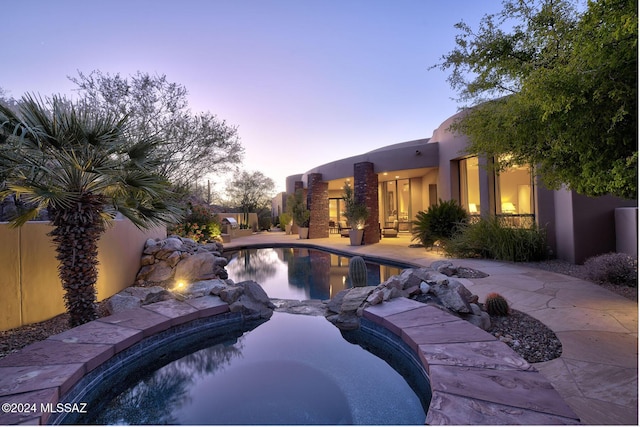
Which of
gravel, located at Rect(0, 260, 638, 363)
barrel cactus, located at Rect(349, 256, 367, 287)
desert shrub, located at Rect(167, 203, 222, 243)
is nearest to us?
gravel, located at Rect(0, 260, 638, 363)

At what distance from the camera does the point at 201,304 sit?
13.0 ft

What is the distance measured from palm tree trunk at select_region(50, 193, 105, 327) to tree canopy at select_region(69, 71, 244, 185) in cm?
731

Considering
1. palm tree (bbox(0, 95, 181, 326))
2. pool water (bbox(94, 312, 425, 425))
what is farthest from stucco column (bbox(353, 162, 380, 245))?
palm tree (bbox(0, 95, 181, 326))

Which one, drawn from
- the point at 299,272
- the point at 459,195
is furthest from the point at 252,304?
the point at 459,195

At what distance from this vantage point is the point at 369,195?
12344mm

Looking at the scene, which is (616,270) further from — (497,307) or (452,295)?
(452,295)

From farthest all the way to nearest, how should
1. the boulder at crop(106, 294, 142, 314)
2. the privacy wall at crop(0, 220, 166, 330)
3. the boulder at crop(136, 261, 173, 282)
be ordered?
1. the boulder at crop(136, 261, 173, 282)
2. the boulder at crop(106, 294, 142, 314)
3. the privacy wall at crop(0, 220, 166, 330)

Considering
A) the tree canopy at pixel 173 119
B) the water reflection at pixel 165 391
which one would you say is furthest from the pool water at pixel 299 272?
the tree canopy at pixel 173 119

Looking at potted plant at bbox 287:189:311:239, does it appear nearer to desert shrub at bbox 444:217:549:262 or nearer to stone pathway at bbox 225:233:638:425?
desert shrub at bbox 444:217:549:262

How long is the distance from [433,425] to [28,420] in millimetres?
2146

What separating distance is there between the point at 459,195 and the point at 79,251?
10.5 metres

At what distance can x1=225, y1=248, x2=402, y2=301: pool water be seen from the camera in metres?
6.04

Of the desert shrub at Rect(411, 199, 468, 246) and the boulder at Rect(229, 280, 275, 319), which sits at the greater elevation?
the desert shrub at Rect(411, 199, 468, 246)

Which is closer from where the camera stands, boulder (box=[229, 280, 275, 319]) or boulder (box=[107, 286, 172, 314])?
boulder (box=[107, 286, 172, 314])
